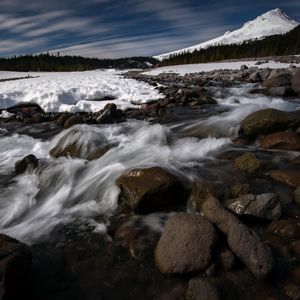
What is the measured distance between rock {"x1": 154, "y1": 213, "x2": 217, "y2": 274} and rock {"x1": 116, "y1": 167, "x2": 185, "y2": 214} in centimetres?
94

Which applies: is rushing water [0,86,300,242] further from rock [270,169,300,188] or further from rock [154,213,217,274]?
rock [154,213,217,274]

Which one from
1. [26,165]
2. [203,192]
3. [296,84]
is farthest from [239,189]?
[296,84]

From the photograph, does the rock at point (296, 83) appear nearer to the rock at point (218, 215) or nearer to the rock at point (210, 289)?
the rock at point (218, 215)

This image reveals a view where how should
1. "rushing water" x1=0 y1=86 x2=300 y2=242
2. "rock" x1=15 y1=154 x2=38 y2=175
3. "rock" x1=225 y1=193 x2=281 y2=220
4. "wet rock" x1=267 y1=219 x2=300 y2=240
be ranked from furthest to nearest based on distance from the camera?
"rock" x1=15 y1=154 x2=38 y2=175, "rushing water" x1=0 y1=86 x2=300 y2=242, "rock" x1=225 y1=193 x2=281 y2=220, "wet rock" x1=267 y1=219 x2=300 y2=240

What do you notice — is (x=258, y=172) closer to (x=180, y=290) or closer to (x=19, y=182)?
(x=180, y=290)

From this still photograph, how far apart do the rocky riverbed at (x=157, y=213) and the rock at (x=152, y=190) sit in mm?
15

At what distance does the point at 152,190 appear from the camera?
460 centimetres

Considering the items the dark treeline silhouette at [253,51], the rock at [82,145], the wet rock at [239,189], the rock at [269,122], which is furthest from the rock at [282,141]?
the dark treeline silhouette at [253,51]

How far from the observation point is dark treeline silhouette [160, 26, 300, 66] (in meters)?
54.3

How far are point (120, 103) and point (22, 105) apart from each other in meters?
4.32

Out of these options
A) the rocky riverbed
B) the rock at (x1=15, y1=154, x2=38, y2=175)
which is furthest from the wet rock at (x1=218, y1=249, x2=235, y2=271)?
the rock at (x1=15, y1=154, x2=38, y2=175)

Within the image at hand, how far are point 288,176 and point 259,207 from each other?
1291 millimetres

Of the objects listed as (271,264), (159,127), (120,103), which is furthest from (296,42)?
(271,264)

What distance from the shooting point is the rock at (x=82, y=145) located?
697 cm
